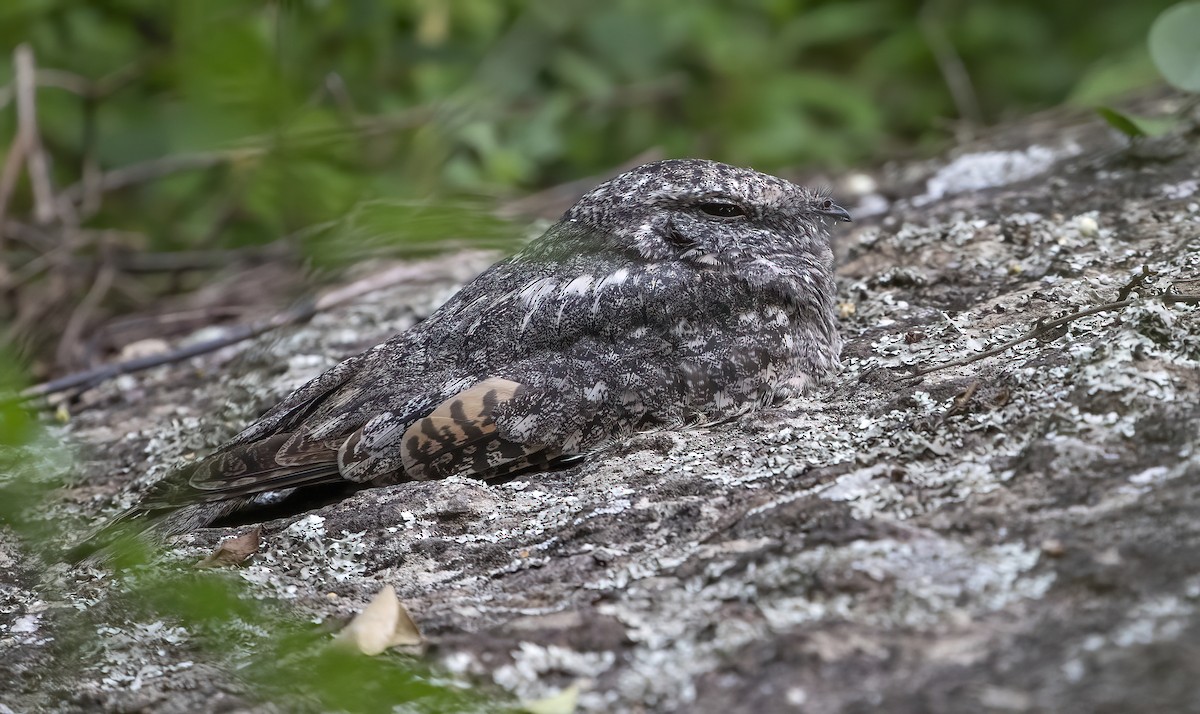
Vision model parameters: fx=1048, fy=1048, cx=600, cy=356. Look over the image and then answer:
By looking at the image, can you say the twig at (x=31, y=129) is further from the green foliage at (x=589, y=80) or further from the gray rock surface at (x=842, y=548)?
the gray rock surface at (x=842, y=548)

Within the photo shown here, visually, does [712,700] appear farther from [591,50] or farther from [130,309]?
[591,50]

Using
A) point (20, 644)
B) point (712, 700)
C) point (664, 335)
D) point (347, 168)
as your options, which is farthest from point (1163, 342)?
point (20, 644)

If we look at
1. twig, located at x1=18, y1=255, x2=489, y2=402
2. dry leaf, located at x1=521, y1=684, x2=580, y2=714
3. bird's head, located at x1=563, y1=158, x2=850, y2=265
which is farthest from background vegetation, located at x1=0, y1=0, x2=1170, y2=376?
dry leaf, located at x1=521, y1=684, x2=580, y2=714

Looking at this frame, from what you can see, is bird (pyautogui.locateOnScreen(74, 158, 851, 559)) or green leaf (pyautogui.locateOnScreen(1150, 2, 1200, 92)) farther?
green leaf (pyautogui.locateOnScreen(1150, 2, 1200, 92))

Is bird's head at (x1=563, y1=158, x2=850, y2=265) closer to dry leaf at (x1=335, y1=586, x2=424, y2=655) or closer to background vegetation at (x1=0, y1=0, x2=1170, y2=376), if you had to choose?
dry leaf at (x1=335, y1=586, x2=424, y2=655)

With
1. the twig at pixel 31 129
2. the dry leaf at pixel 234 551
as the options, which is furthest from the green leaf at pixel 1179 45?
the twig at pixel 31 129

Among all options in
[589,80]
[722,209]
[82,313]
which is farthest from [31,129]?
[722,209]
